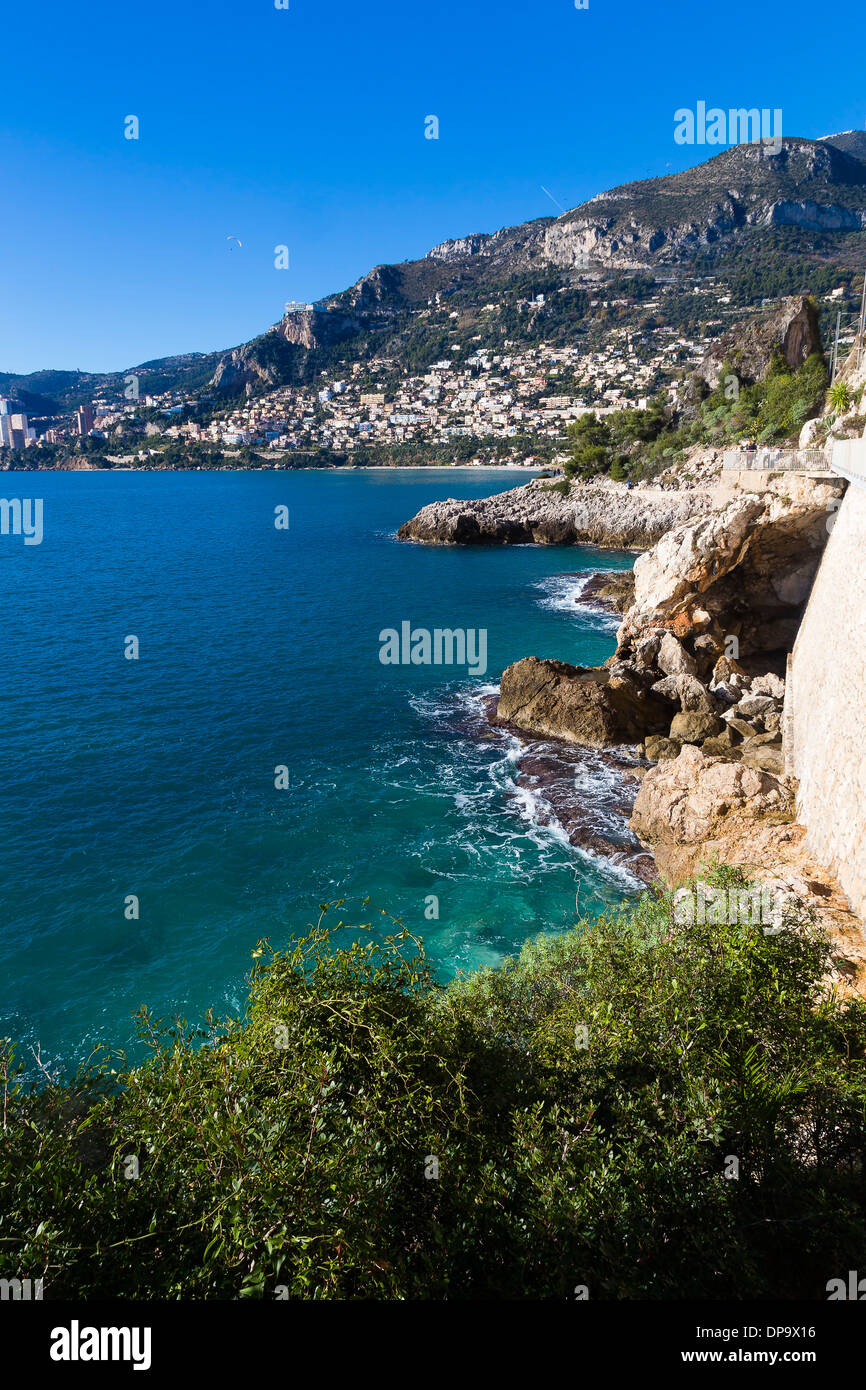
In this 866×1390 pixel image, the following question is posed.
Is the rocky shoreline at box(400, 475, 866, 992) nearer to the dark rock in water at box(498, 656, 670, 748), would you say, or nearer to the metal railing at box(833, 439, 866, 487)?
the dark rock in water at box(498, 656, 670, 748)

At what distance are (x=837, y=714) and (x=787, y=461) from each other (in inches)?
577

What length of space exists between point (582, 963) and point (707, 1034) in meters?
2.64

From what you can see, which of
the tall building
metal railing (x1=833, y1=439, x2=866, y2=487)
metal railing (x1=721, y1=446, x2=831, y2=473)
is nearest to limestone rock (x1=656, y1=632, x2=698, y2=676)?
metal railing (x1=721, y1=446, x2=831, y2=473)

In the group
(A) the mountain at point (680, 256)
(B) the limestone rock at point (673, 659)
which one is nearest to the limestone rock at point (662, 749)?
(B) the limestone rock at point (673, 659)

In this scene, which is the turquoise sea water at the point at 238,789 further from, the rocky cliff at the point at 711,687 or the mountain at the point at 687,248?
the mountain at the point at 687,248

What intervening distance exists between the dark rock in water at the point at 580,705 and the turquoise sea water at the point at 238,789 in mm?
1484

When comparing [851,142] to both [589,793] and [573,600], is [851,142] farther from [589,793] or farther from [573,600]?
[589,793]

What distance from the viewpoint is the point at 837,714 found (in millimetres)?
13008

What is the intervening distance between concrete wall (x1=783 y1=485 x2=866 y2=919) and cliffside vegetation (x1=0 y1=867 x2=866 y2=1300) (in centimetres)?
464

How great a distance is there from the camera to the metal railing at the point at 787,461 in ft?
74.9

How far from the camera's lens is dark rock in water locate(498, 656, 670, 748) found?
72.9 ft
